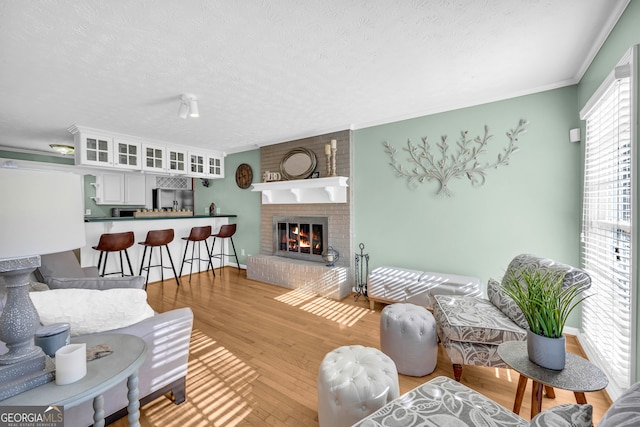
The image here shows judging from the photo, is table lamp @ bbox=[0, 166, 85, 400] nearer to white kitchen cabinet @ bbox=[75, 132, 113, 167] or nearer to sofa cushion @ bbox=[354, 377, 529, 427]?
sofa cushion @ bbox=[354, 377, 529, 427]

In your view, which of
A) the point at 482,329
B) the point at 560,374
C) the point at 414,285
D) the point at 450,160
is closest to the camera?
the point at 560,374

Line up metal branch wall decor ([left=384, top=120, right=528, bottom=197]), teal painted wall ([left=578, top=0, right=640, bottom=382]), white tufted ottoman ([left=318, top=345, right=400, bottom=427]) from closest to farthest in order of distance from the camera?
1. white tufted ottoman ([left=318, top=345, right=400, bottom=427])
2. teal painted wall ([left=578, top=0, right=640, bottom=382])
3. metal branch wall decor ([left=384, top=120, right=528, bottom=197])

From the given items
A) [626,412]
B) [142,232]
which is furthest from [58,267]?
[626,412]

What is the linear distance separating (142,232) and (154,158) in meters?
1.25

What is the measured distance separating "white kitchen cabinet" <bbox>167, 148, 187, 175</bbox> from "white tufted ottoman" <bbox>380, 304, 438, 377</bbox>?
4.49m

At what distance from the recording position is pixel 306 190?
4238 millimetres

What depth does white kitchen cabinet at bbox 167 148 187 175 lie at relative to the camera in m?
4.73

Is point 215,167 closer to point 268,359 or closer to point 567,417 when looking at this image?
point 268,359

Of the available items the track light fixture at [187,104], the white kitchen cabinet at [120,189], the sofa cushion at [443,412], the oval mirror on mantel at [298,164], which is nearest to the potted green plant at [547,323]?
the sofa cushion at [443,412]

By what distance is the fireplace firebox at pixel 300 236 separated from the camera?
4.21 metres

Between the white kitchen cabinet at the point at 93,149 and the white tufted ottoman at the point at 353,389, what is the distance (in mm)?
4200

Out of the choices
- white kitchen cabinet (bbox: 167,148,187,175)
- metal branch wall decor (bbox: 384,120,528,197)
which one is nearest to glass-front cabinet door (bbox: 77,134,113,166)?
white kitchen cabinet (bbox: 167,148,187,175)

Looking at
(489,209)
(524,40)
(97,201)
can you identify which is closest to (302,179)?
(489,209)

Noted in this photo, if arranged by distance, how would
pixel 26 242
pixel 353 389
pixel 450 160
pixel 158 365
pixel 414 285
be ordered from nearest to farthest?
pixel 26 242 → pixel 353 389 → pixel 158 365 → pixel 414 285 → pixel 450 160
